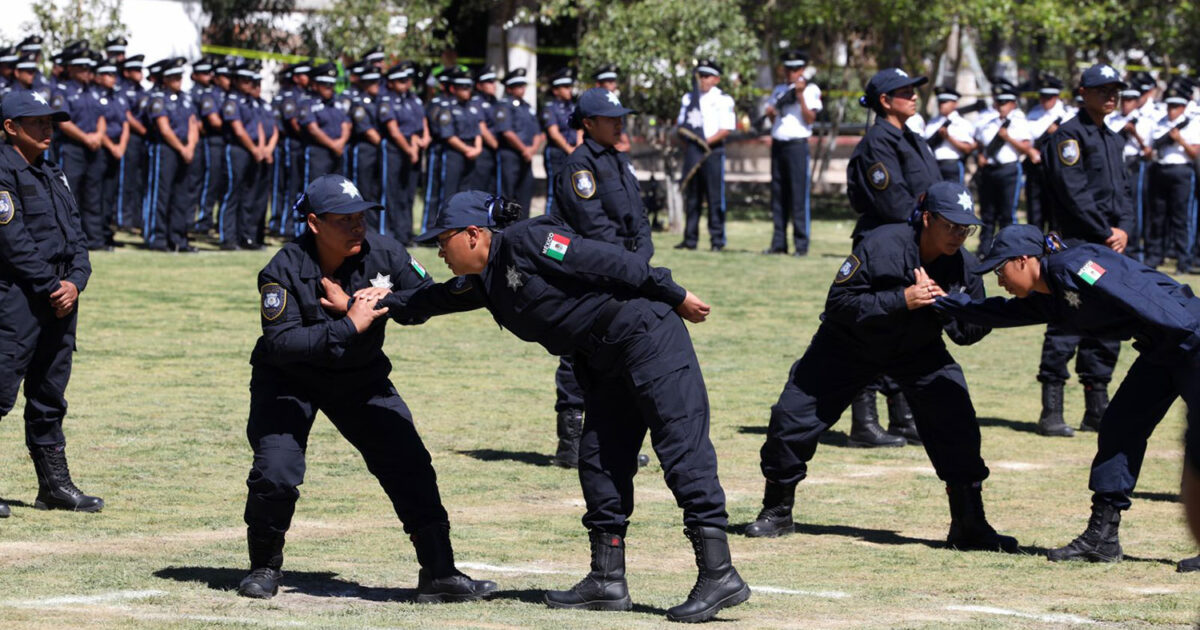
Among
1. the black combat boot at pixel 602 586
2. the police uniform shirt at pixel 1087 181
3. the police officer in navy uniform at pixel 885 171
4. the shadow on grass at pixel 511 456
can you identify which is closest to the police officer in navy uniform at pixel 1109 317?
the black combat boot at pixel 602 586

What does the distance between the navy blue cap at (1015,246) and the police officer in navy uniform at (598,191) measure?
7.83 feet

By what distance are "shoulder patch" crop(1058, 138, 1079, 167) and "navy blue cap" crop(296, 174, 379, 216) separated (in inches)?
229

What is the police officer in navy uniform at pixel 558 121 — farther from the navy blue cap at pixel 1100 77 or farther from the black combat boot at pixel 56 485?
the black combat boot at pixel 56 485

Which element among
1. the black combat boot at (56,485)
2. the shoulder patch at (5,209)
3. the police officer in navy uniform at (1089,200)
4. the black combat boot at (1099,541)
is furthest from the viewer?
the police officer in navy uniform at (1089,200)

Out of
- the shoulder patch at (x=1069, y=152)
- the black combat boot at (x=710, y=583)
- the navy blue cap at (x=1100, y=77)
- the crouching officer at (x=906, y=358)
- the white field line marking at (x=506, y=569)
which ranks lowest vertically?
the white field line marking at (x=506, y=569)

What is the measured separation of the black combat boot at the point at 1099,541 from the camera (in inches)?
308

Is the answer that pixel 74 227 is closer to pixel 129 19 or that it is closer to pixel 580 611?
pixel 580 611

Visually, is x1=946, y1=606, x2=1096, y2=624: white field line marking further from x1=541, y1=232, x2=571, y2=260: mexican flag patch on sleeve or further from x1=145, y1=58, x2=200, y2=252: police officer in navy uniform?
x1=145, y1=58, x2=200, y2=252: police officer in navy uniform

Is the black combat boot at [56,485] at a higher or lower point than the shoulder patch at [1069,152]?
lower

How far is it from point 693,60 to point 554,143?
11.9ft

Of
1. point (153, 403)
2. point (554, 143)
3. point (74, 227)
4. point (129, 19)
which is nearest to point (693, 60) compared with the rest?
point (554, 143)

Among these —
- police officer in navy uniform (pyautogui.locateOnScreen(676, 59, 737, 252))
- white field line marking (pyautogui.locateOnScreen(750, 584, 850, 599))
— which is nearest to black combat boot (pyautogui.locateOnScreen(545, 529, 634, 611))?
white field line marking (pyautogui.locateOnScreen(750, 584, 850, 599))

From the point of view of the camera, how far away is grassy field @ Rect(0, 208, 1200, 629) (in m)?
6.77

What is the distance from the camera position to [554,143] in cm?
2202
